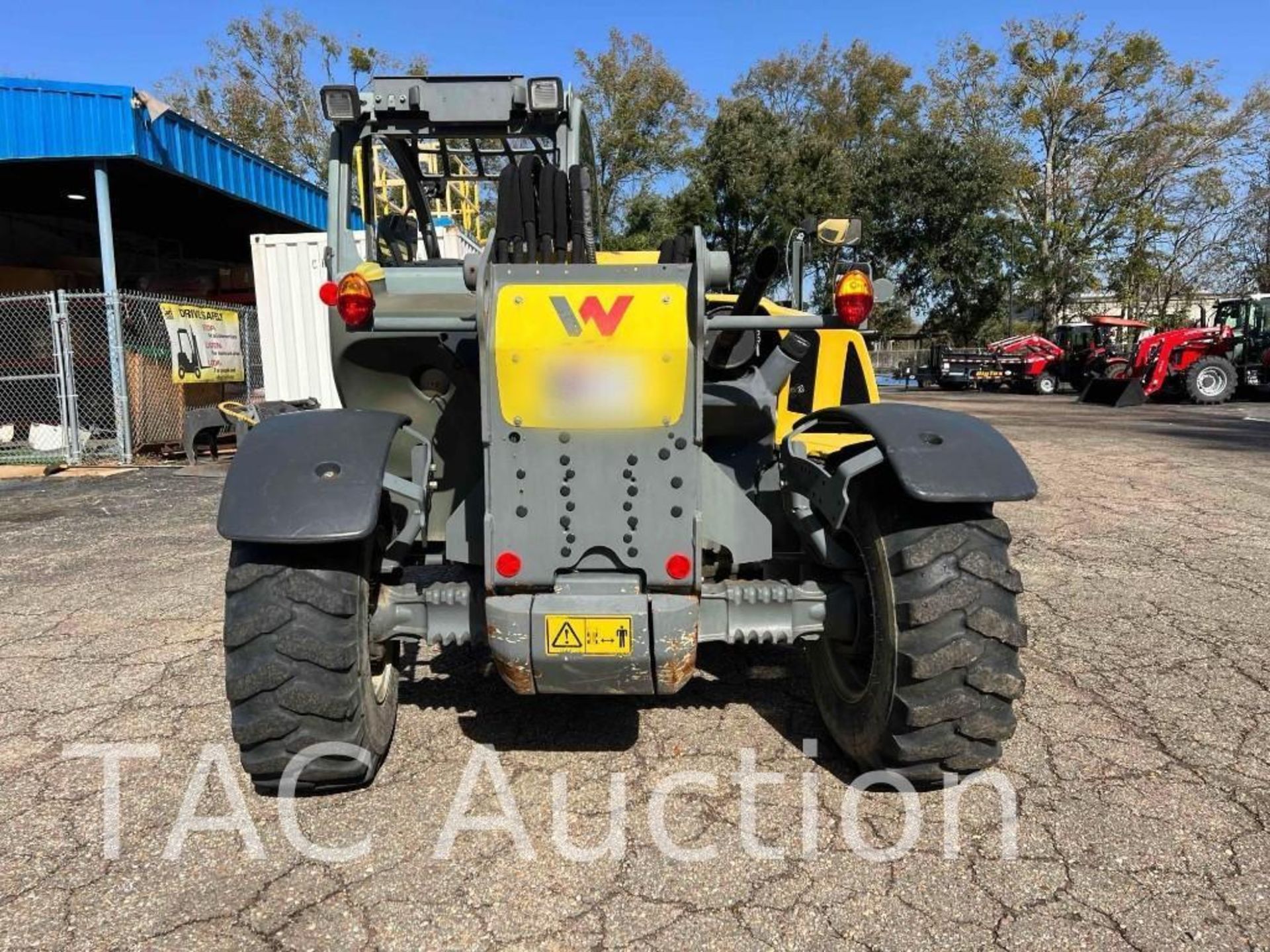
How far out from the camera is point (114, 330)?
35.5ft

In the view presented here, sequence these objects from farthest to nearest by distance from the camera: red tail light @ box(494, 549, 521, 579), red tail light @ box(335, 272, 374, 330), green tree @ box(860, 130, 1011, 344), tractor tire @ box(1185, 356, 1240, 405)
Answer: green tree @ box(860, 130, 1011, 344) → tractor tire @ box(1185, 356, 1240, 405) → red tail light @ box(335, 272, 374, 330) → red tail light @ box(494, 549, 521, 579)

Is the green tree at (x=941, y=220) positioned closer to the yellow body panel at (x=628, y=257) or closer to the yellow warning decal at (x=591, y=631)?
the yellow body panel at (x=628, y=257)

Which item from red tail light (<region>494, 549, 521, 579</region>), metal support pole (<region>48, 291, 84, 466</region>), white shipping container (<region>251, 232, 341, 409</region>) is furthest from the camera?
white shipping container (<region>251, 232, 341, 409</region>)

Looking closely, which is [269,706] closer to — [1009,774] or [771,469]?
[771,469]

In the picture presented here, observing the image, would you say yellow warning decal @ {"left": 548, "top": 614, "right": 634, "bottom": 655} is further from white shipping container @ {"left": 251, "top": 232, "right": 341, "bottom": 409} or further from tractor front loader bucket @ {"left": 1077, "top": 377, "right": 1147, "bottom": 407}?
tractor front loader bucket @ {"left": 1077, "top": 377, "right": 1147, "bottom": 407}

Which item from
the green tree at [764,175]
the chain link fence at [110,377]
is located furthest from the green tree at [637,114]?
the chain link fence at [110,377]

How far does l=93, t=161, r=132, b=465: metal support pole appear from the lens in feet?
35.4

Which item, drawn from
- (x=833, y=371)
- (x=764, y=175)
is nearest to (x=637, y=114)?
(x=764, y=175)

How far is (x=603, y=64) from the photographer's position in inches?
1527

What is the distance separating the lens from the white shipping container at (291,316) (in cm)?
1215

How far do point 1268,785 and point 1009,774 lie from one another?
0.83 meters

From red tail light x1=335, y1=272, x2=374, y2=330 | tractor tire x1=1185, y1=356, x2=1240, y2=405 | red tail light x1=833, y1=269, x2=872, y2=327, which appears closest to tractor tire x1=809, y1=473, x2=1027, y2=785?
red tail light x1=833, y1=269, x2=872, y2=327

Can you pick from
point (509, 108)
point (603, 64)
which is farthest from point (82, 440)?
point (603, 64)

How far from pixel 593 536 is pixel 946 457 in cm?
111
